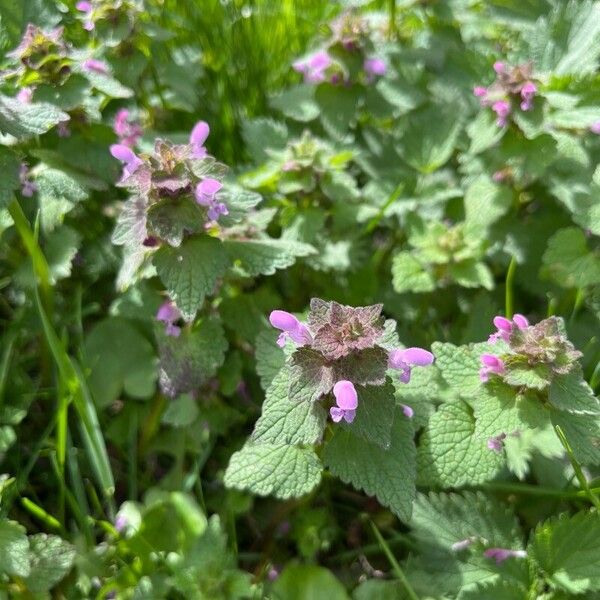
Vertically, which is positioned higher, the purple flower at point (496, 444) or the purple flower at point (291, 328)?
the purple flower at point (291, 328)

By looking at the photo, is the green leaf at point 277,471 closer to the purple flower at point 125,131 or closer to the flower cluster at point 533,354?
the flower cluster at point 533,354

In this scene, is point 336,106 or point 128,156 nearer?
point 128,156

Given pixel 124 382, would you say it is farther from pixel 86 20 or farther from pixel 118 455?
pixel 86 20

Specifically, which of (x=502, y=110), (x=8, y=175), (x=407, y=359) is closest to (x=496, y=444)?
(x=407, y=359)

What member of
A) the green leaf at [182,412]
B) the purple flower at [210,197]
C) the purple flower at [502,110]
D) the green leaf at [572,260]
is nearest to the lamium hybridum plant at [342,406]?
the purple flower at [210,197]

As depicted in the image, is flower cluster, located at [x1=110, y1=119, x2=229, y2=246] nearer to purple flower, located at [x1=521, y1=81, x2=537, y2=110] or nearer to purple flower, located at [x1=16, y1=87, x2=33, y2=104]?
purple flower, located at [x1=16, y1=87, x2=33, y2=104]

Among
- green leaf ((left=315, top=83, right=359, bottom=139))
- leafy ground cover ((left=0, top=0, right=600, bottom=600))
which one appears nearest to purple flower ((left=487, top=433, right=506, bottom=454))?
leafy ground cover ((left=0, top=0, right=600, bottom=600))

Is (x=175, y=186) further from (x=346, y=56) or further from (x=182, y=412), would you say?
(x=346, y=56)
